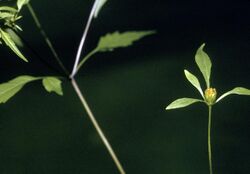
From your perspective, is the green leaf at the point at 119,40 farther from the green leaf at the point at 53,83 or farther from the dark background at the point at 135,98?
the dark background at the point at 135,98

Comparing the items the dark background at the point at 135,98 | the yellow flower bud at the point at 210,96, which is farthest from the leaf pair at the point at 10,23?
the dark background at the point at 135,98

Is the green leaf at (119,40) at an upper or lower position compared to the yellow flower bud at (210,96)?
upper

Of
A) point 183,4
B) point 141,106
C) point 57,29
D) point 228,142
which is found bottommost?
point 228,142

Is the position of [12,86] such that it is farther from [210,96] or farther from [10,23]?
[210,96]

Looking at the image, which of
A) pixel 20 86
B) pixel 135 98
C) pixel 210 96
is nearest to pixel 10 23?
pixel 20 86

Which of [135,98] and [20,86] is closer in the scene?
[20,86]

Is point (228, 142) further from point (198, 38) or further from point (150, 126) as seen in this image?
point (198, 38)

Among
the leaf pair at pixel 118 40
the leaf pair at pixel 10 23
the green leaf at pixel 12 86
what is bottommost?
the leaf pair at pixel 118 40

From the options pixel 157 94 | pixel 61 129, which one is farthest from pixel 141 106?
pixel 61 129
